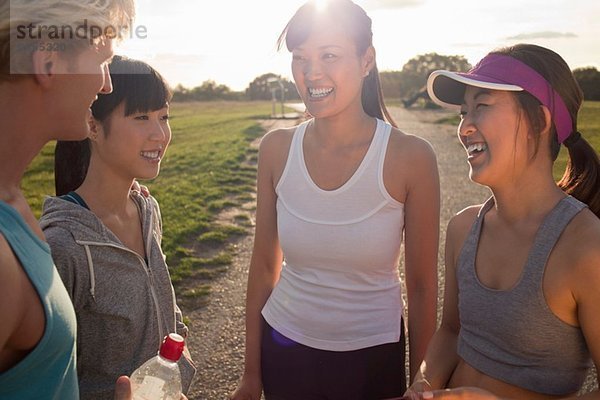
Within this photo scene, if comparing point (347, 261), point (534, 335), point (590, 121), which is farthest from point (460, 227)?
point (590, 121)

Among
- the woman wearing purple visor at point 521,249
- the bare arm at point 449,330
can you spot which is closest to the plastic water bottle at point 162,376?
the woman wearing purple visor at point 521,249

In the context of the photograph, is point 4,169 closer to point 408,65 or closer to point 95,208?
point 95,208

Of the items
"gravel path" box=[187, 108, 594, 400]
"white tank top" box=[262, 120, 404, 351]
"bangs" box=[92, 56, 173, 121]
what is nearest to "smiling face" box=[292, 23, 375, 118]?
"white tank top" box=[262, 120, 404, 351]

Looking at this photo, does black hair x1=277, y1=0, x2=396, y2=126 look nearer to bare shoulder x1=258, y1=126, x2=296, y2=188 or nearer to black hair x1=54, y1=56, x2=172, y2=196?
bare shoulder x1=258, y1=126, x2=296, y2=188

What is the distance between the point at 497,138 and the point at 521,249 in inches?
15.2

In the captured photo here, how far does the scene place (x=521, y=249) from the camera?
6.70 feet

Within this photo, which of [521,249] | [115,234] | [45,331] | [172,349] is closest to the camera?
[45,331]

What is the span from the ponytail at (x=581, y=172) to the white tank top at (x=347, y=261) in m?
0.63

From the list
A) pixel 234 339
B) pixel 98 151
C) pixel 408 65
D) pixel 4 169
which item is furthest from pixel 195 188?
pixel 408 65

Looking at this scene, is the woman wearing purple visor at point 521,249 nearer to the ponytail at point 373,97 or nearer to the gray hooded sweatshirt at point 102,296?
the ponytail at point 373,97

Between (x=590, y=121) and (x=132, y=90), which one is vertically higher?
(x=132, y=90)

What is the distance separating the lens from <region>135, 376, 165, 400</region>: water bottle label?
182 cm

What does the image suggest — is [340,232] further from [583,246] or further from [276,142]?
[583,246]

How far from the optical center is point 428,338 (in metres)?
2.57
